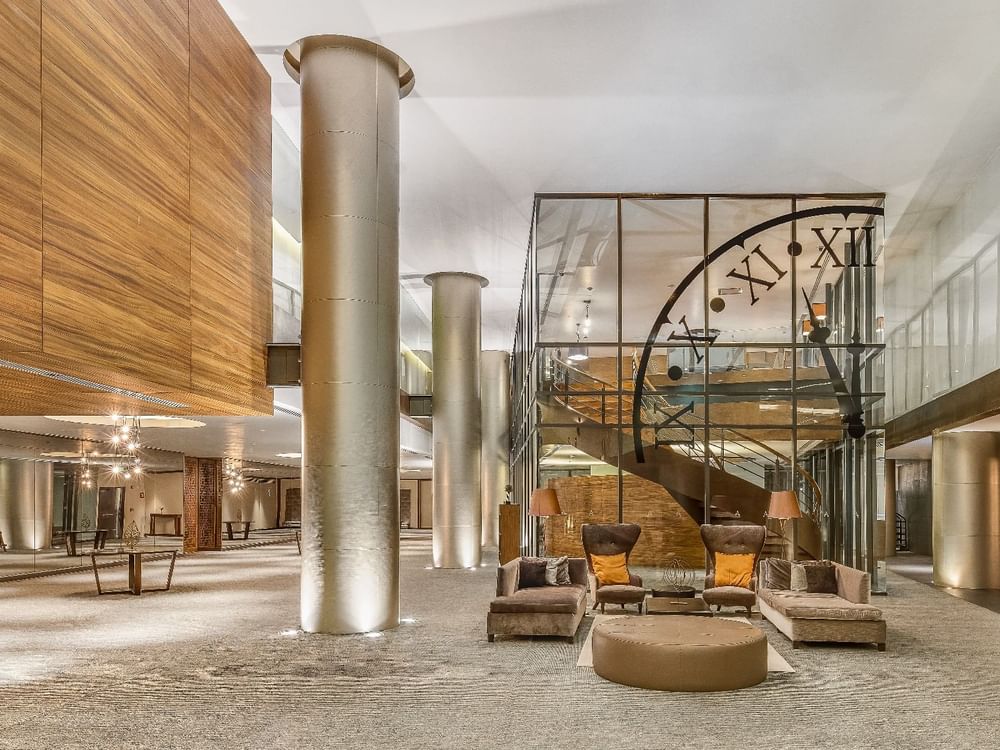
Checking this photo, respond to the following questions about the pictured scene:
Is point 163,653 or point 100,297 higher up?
point 100,297

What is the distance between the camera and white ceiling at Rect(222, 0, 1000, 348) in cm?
865

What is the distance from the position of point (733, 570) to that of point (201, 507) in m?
17.0

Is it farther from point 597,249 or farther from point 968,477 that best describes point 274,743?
point 968,477

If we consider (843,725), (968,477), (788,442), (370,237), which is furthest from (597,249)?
(843,725)

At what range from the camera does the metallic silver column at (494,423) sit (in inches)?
1061

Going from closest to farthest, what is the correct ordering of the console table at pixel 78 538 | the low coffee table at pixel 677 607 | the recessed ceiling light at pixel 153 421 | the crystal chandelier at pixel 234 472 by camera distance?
the low coffee table at pixel 677 607, the recessed ceiling light at pixel 153 421, the console table at pixel 78 538, the crystal chandelier at pixel 234 472

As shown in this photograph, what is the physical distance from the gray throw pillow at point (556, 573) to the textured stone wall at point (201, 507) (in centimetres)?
1577

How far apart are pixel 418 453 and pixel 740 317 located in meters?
11.1

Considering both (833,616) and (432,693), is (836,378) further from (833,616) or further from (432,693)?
(432,693)

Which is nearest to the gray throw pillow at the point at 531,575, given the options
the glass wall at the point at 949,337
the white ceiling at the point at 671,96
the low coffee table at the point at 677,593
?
the low coffee table at the point at 677,593

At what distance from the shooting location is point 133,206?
7371 millimetres

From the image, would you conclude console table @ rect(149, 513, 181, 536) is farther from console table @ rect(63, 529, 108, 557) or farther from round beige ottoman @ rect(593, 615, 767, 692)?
round beige ottoman @ rect(593, 615, 767, 692)

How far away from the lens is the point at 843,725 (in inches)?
228

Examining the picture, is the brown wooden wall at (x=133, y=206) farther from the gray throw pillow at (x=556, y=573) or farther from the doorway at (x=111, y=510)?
the doorway at (x=111, y=510)
